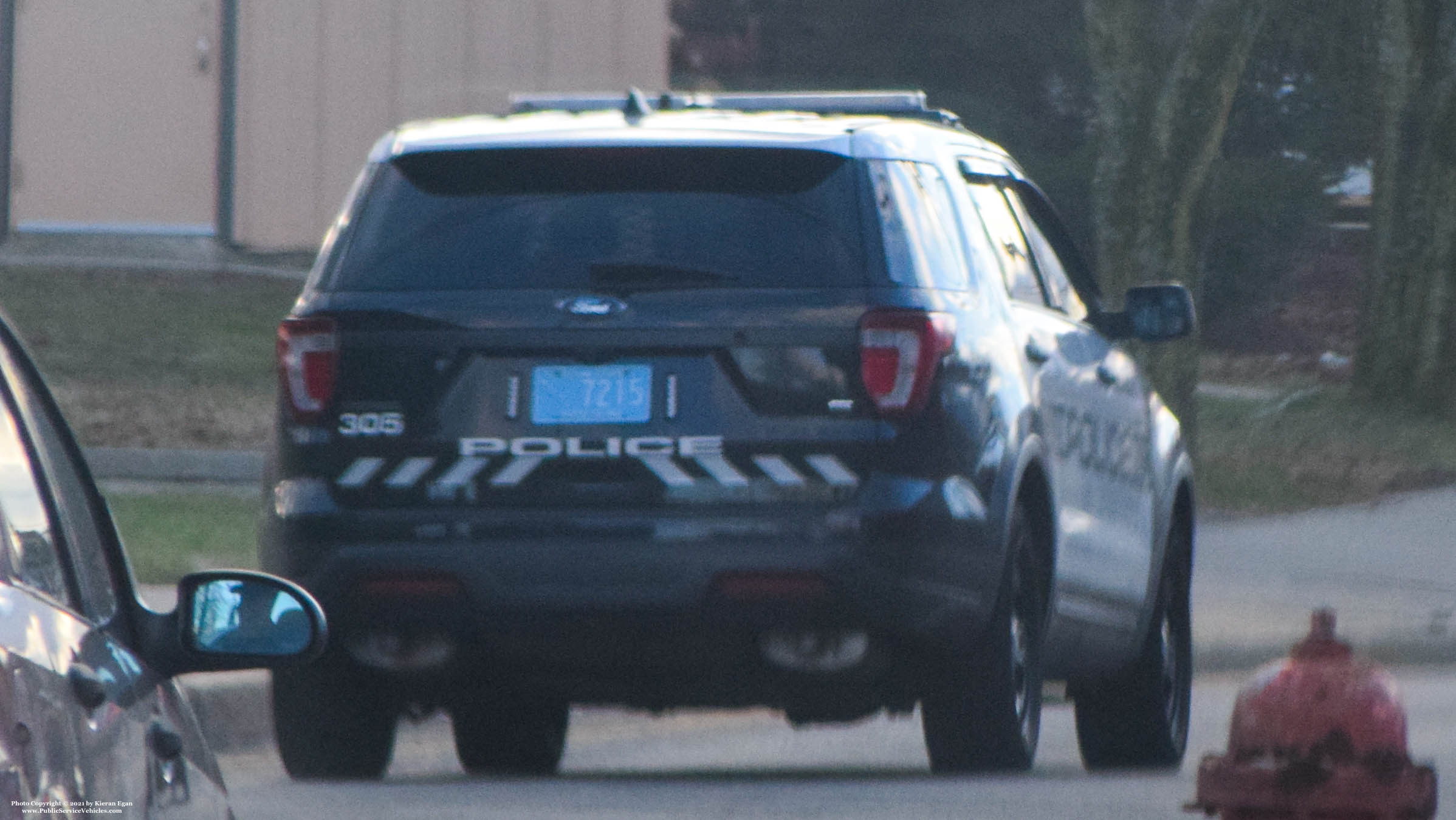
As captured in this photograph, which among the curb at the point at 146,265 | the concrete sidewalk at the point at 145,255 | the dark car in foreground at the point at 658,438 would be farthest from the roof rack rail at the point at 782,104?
the concrete sidewalk at the point at 145,255

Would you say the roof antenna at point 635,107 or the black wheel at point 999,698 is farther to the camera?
the roof antenna at point 635,107

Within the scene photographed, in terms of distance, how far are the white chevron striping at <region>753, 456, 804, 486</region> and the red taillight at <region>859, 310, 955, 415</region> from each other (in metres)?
0.25

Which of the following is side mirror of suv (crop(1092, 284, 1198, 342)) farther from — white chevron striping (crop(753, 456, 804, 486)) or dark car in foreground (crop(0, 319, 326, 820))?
dark car in foreground (crop(0, 319, 326, 820))

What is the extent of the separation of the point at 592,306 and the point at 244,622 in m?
3.53

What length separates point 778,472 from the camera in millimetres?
7039

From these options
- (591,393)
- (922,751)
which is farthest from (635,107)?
(922,751)

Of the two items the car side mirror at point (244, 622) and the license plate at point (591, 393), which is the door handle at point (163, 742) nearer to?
the car side mirror at point (244, 622)

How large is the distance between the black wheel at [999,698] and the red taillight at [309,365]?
1614 millimetres

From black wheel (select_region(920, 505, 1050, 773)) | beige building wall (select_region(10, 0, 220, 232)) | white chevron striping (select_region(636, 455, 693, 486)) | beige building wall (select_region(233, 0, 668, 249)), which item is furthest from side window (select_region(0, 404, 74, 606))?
beige building wall (select_region(10, 0, 220, 232))

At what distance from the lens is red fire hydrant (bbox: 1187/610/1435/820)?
Answer: 187 inches

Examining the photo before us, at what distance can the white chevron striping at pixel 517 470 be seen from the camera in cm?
709

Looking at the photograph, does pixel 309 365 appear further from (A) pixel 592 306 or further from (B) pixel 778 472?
(B) pixel 778 472

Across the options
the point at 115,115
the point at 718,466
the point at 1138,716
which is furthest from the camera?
the point at 115,115

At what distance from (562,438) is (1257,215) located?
31.5 metres
